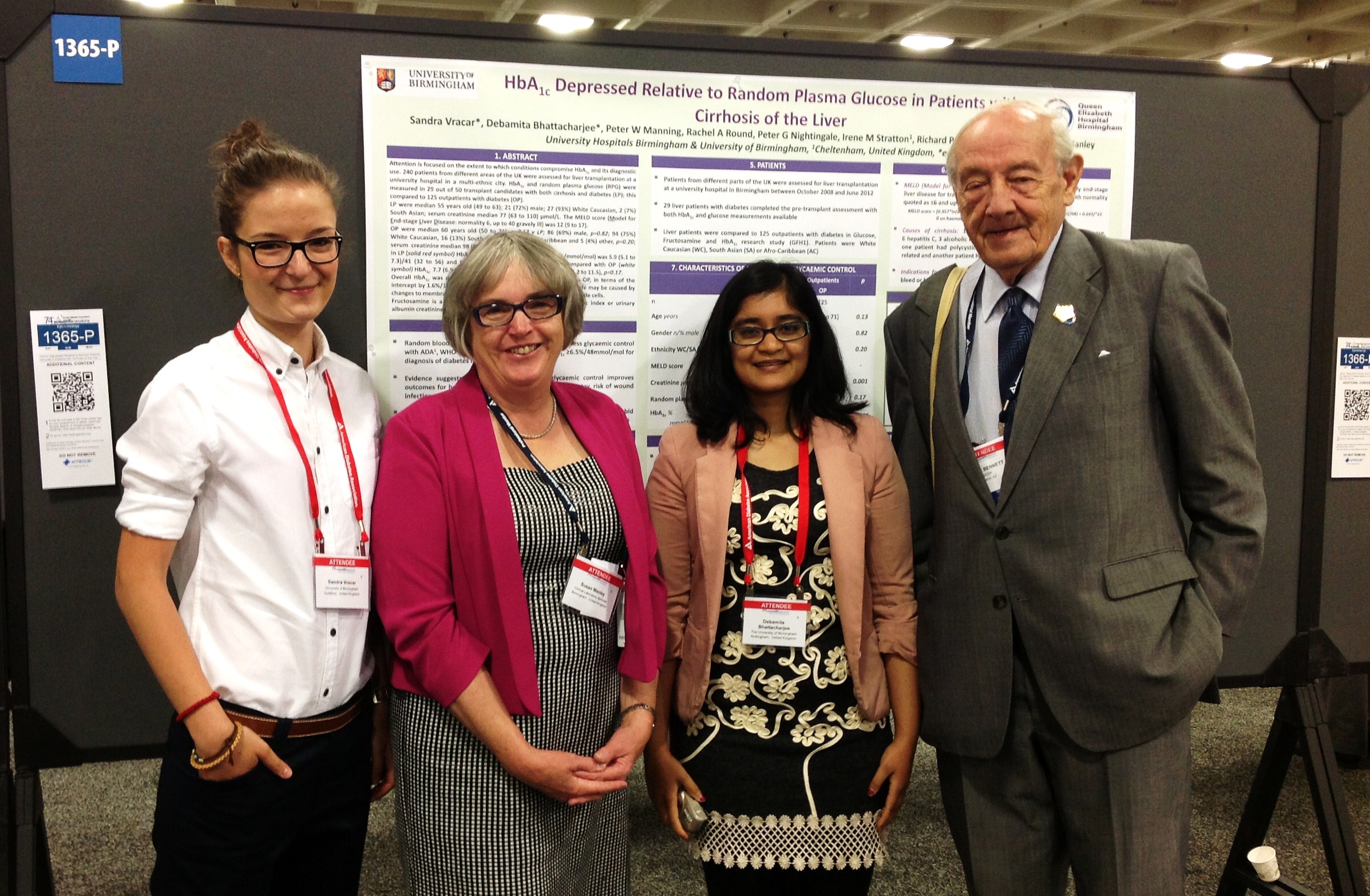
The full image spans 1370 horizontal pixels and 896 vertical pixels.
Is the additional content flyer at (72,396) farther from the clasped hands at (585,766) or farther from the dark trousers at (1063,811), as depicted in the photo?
the dark trousers at (1063,811)

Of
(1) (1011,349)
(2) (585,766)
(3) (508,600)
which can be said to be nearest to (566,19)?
(1) (1011,349)

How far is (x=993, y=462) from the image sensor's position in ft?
5.33

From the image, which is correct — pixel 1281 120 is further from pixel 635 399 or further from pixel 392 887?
pixel 392 887

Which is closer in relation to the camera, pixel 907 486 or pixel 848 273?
pixel 907 486

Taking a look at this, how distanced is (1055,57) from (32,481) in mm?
2496

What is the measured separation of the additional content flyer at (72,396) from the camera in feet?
6.02

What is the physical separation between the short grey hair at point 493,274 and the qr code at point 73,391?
33.2 inches

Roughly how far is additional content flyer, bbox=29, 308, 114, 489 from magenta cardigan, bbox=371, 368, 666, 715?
2.47 feet

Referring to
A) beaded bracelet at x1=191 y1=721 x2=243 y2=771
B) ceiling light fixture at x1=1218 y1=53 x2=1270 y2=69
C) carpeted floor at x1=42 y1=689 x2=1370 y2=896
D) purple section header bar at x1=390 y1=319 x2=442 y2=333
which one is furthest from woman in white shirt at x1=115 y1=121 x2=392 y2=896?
ceiling light fixture at x1=1218 y1=53 x2=1270 y2=69

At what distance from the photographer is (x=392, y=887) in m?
2.79

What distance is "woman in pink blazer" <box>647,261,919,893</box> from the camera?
5.58 feet

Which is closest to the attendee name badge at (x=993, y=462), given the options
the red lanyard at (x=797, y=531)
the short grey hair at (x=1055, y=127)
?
the red lanyard at (x=797, y=531)

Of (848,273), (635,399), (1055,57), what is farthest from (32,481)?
(1055,57)

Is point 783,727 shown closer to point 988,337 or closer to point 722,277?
point 988,337
